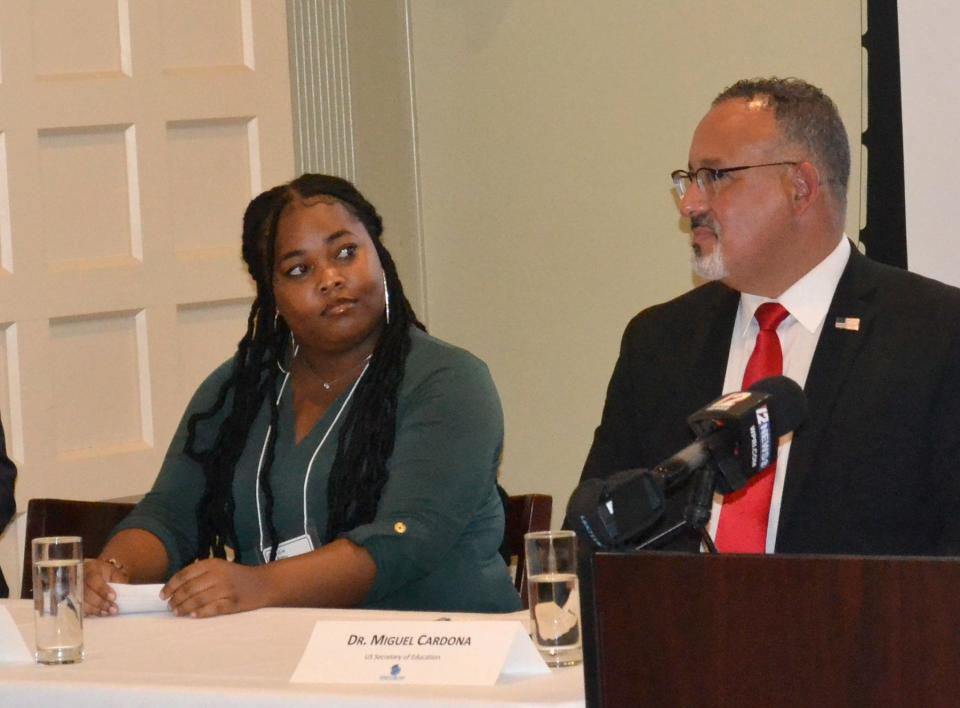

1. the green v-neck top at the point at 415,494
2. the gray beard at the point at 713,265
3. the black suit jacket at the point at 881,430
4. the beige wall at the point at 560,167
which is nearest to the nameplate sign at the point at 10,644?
the green v-neck top at the point at 415,494

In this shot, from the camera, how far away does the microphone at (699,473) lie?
3.85 feet

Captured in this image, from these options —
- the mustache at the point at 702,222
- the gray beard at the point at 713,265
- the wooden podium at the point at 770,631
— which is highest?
the mustache at the point at 702,222

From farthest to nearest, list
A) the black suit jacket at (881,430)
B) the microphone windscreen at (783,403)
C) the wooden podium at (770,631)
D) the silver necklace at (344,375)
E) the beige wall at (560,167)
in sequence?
the beige wall at (560,167) < the silver necklace at (344,375) < the black suit jacket at (881,430) < the microphone windscreen at (783,403) < the wooden podium at (770,631)

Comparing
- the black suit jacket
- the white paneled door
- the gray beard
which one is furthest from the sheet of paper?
the white paneled door

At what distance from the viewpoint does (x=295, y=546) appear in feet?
8.23

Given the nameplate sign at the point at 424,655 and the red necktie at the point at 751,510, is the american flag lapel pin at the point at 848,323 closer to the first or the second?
the red necktie at the point at 751,510

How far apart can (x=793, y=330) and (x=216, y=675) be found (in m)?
1.15

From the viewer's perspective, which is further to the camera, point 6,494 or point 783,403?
point 6,494

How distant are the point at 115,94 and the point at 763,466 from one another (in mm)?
2515

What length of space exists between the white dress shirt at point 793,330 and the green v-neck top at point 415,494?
41 centimetres

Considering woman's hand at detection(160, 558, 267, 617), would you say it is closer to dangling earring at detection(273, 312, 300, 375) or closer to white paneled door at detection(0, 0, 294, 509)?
dangling earring at detection(273, 312, 300, 375)

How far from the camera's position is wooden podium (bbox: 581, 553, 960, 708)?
1105 millimetres

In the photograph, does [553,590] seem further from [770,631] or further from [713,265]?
[713,265]

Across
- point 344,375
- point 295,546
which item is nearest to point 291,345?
point 344,375
